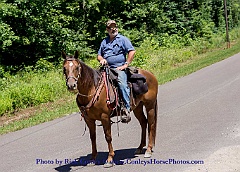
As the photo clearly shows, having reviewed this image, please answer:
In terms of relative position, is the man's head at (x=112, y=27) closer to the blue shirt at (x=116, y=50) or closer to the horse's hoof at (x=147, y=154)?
the blue shirt at (x=116, y=50)

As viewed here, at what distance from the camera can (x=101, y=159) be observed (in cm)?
854

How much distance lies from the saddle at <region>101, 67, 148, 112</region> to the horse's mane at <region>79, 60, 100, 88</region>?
0.24 m

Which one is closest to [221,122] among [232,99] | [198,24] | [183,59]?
[232,99]

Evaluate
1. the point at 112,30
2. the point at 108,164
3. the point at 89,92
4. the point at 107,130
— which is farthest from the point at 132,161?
the point at 112,30

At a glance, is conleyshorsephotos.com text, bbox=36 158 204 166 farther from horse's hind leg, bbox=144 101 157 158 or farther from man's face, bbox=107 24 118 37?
man's face, bbox=107 24 118 37

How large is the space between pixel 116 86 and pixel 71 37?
818 inches

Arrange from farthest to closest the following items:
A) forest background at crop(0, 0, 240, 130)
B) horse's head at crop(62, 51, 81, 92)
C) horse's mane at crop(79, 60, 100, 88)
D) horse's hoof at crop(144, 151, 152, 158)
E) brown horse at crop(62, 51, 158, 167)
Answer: forest background at crop(0, 0, 240, 130)
horse's hoof at crop(144, 151, 152, 158)
horse's mane at crop(79, 60, 100, 88)
brown horse at crop(62, 51, 158, 167)
horse's head at crop(62, 51, 81, 92)

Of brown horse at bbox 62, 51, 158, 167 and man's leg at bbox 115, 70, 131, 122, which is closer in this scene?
brown horse at bbox 62, 51, 158, 167

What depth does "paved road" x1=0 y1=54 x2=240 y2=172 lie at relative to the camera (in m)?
7.96

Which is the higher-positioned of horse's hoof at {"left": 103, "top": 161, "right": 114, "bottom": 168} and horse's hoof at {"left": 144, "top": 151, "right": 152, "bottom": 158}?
horse's hoof at {"left": 103, "top": 161, "right": 114, "bottom": 168}

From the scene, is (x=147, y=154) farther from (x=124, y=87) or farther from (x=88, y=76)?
(x=88, y=76)

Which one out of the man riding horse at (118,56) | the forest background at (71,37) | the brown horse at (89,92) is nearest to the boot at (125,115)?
the man riding horse at (118,56)

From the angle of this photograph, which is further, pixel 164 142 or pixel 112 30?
pixel 164 142

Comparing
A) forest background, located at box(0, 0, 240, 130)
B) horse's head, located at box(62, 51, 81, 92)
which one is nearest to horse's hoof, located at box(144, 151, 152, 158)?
horse's head, located at box(62, 51, 81, 92)
